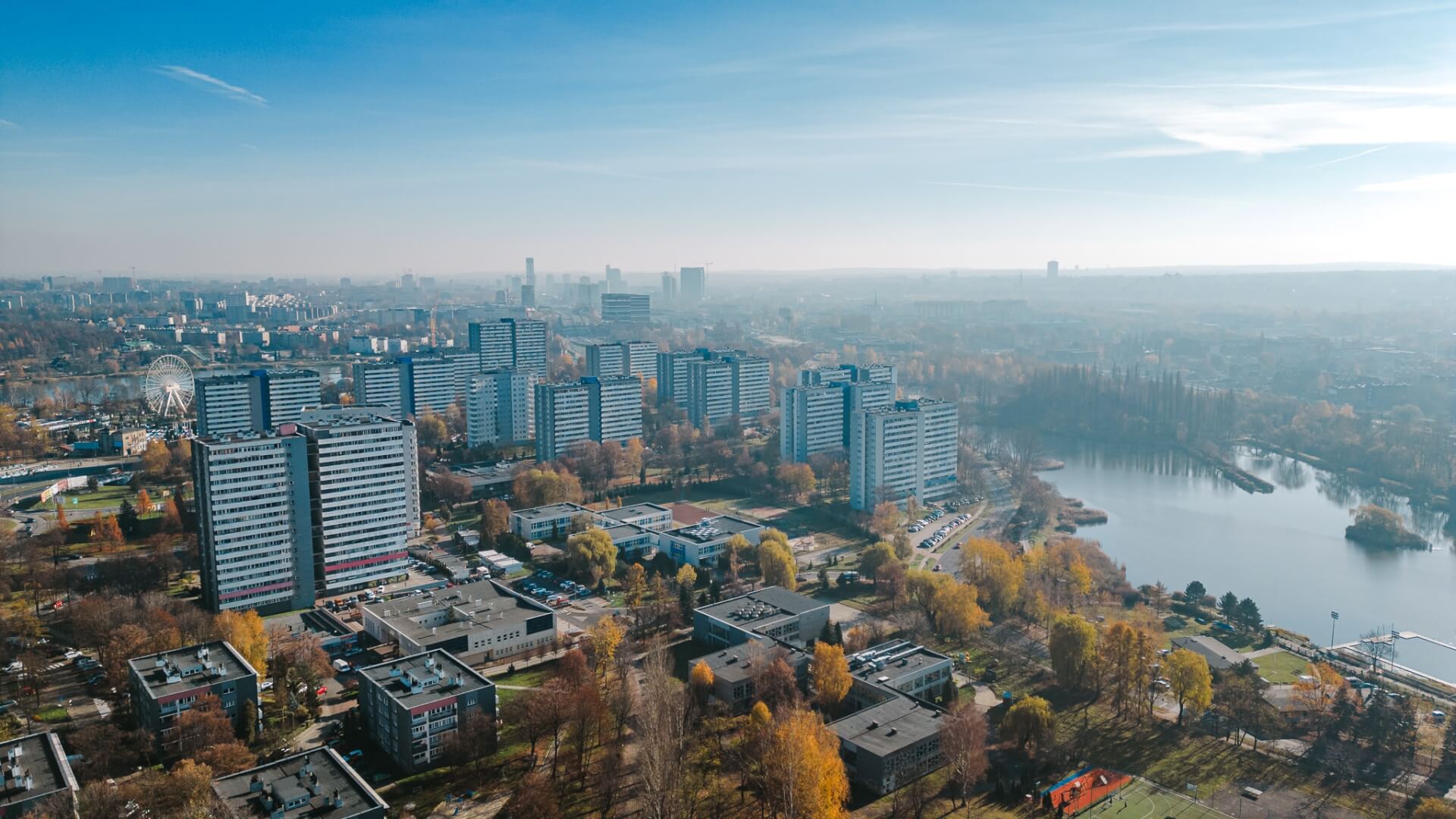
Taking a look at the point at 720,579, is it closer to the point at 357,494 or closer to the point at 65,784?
the point at 357,494

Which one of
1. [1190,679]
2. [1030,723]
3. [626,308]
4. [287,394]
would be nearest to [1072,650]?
[1190,679]

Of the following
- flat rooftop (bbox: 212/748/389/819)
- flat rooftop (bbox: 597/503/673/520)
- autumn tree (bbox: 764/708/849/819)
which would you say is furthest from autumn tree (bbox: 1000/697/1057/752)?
flat rooftop (bbox: 597/503/673/520)

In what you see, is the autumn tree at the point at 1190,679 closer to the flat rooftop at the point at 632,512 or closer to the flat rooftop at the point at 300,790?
the flat rooftop at the point at 300,790

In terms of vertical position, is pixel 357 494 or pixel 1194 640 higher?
pixel 357 494

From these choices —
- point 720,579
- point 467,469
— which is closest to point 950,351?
point 467,469

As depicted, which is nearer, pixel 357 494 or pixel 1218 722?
pixel 1218 722

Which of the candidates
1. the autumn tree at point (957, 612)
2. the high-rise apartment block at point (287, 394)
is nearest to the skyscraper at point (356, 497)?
the autumn tree at point (957, 612)

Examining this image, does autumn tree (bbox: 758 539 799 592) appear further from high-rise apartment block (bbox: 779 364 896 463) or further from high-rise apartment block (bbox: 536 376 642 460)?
high-rise apartment block (bbox: 536 376 642 460)

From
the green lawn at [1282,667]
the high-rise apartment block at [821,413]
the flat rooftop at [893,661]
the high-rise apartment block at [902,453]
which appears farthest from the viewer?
the high-rise apartment block at [821,413]
